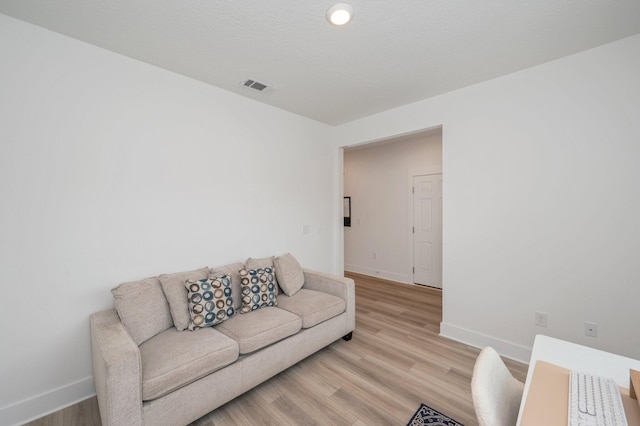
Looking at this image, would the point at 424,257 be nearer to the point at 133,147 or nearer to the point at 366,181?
the point at 366,181

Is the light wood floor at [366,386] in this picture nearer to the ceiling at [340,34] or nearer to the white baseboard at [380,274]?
the white baseboard at [380,274]

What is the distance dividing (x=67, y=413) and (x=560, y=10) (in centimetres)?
437

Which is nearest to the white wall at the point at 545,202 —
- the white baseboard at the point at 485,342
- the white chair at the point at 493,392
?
the white baseboard at the point at 485,342

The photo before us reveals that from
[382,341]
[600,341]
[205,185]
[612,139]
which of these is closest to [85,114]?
[205,185]

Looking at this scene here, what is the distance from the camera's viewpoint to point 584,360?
1209 mm

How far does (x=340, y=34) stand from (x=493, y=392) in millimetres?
2276

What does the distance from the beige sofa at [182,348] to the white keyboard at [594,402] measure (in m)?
1.79

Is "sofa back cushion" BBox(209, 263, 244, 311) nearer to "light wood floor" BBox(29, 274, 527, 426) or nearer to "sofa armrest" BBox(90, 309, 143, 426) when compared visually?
"light wood floor" BBox(29, 274, 527, 426)

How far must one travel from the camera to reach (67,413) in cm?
193

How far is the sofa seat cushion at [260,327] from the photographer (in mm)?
2033

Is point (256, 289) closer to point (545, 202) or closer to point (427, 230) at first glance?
point (545, 202)

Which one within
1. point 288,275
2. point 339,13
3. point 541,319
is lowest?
point 541,319

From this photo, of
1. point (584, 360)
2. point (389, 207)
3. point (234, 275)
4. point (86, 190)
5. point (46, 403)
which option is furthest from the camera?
point (389, 207)

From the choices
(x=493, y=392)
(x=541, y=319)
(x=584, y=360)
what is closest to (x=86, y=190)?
(x=493, y=392)
